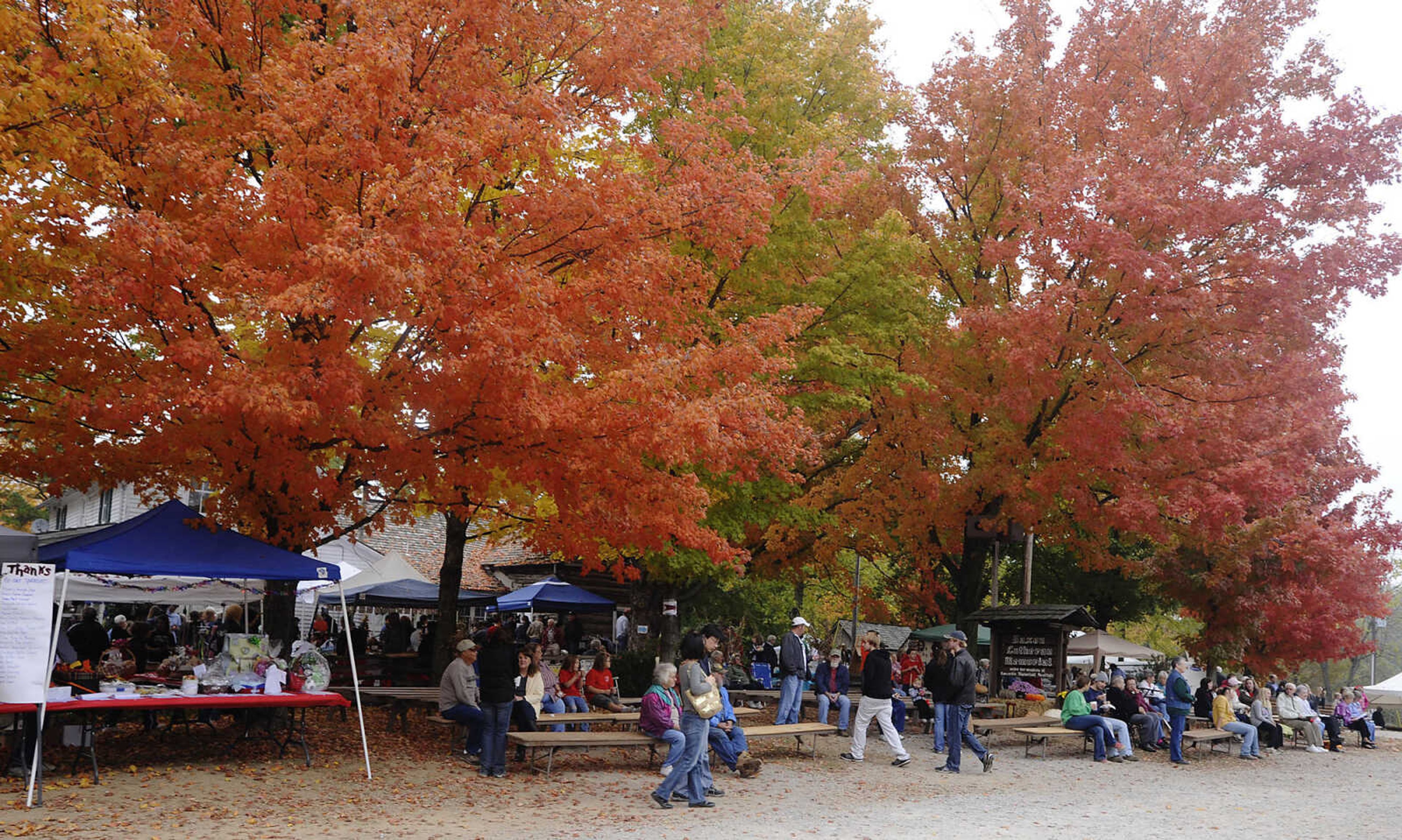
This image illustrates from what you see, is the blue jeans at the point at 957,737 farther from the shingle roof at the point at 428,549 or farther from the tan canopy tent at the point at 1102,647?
the shingle roof at the point at 428,549

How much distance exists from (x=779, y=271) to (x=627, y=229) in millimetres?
5122

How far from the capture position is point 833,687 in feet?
53.1

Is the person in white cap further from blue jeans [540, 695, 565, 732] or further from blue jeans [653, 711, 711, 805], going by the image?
blue jeans [653, 711, 711, 805]

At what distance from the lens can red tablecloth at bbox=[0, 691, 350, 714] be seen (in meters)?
9.18

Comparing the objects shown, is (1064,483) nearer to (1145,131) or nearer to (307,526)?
(1145,131)

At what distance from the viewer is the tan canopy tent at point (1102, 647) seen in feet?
88.5

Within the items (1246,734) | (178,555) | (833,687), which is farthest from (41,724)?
(1246,734)

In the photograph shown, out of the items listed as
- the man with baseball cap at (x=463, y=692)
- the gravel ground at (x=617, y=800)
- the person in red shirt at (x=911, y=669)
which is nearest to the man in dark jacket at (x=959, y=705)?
the gravel ground at (x=617, y=800)

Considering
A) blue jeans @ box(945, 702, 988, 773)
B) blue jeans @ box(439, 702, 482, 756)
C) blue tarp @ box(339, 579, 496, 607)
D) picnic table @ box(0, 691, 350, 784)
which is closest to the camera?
picnic table @ box(0, 691, 350, 784)

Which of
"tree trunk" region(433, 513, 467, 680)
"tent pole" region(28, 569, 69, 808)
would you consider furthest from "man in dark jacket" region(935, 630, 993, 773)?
"tent pole" region(28, 569, 69, 808)

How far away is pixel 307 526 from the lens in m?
12.0

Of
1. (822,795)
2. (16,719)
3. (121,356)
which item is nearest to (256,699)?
(16,719)

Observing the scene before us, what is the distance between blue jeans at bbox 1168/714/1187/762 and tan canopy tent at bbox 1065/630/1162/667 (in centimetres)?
1010

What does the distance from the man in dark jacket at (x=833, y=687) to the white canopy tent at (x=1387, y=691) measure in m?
22.1
